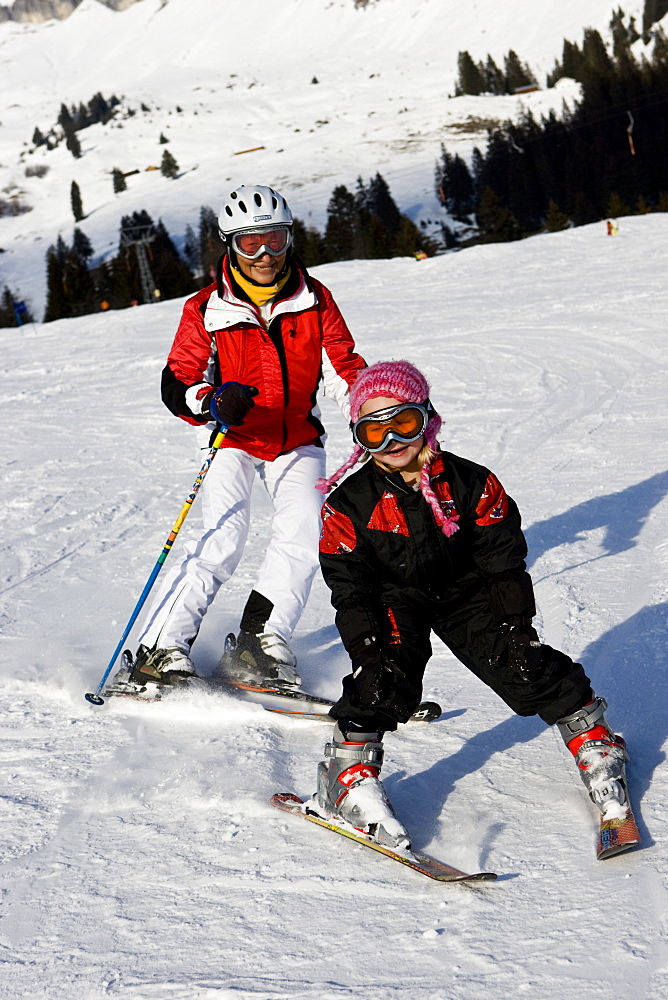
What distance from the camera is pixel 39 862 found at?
9.20ft

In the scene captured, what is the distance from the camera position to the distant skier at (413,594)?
110 inches

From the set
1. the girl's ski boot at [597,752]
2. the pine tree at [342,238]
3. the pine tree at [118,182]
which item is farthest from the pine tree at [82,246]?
the girl's ski boot at [597,752]

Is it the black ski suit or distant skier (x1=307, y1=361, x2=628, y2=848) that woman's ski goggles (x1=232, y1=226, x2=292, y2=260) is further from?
the black ski suit

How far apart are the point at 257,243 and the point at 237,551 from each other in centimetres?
135

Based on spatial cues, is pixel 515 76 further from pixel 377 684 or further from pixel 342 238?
pixel 377 684

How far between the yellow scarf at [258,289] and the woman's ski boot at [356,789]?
199cm

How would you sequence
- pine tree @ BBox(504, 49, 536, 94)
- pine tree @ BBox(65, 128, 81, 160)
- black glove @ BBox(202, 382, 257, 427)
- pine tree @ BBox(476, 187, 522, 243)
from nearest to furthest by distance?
black glove @ BBox(202, 382, 257, 427) < pine tree @ BBox(476, 187, 522, 243) < pine tree @ BBox(504, 49, 536, 94) < pine tree @ BBox(65, 128, 81, 160)

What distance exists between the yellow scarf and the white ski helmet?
7.4 inches

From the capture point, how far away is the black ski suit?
9.27 ft

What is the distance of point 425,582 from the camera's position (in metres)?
2.97

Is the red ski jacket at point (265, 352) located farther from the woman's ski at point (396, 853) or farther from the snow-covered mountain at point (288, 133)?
the snow-covered mountain at point (288, 133)

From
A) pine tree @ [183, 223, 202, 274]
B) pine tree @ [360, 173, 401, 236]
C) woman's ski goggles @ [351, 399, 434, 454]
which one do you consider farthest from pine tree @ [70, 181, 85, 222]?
woman's ski goggles @ [351, 399, 434, 454]

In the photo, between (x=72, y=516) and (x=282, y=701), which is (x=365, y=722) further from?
(x=72, y=516)

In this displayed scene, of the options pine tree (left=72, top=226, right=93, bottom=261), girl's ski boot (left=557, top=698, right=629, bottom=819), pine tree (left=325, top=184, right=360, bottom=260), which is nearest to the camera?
girl's ski boot (left=557, top=698, right=629, bottom=819)
